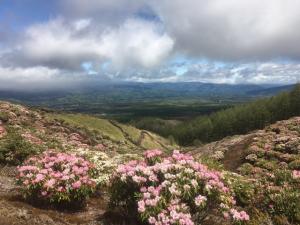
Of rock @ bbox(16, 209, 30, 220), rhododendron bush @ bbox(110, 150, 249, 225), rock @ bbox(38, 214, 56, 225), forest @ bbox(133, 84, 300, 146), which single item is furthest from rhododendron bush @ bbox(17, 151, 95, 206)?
forest @ bbox(133, 84, 300, 146)

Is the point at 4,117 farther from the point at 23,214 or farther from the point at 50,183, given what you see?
the point at 23,214

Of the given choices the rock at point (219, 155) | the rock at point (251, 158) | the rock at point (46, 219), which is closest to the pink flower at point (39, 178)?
the rock at point (46, 219)

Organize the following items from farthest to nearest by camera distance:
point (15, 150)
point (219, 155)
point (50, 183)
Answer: point (219, 155), point (15, 150), point (50, 183)

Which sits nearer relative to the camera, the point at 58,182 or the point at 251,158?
the point at 58,182

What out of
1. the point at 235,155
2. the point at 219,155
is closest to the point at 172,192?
the point at 235,155

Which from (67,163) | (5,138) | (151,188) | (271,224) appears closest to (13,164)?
(5,138)

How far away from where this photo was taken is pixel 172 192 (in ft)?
39.2

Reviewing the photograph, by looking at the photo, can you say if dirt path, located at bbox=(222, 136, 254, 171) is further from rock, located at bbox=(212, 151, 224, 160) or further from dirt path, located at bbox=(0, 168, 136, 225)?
dirt path, located at bbox=(0, 168, 136, 225)

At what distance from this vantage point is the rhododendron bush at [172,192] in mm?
11602

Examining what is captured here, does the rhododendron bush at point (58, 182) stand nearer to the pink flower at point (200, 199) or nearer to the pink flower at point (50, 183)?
the pink flower at point (50, 183)

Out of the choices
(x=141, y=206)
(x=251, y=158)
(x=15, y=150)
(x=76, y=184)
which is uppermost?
(x=141, y=206)

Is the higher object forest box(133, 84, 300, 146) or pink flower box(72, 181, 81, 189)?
pink flower box(72, 181, 81, 189)

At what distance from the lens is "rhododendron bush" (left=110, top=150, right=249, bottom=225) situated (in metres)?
11.6

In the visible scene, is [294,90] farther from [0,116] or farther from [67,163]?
[67,163]
